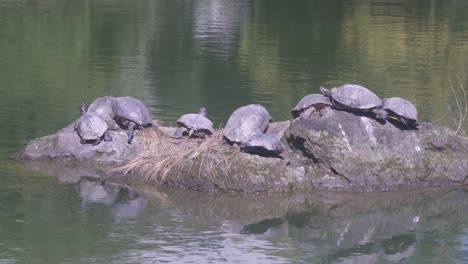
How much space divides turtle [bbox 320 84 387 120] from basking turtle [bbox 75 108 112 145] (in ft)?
8.75

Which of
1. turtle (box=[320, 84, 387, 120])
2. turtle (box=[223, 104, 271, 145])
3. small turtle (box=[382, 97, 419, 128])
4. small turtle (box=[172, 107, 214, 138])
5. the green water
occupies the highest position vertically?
turtle (box=[320, 84, 387, 120])

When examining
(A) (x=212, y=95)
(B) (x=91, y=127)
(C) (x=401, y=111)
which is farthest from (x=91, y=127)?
(A) (x=212, y=95)

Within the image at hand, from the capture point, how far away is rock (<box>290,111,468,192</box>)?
10.5 meters

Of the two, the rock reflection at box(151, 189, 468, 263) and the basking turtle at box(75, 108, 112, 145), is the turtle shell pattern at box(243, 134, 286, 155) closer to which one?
the rock reflection at box(151, 189, 468, 263)

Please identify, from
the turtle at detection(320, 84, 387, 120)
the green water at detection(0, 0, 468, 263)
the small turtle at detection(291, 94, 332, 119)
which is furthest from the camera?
the small turtle at detection(291, 94, 332, 119)

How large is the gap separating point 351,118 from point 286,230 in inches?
74.2

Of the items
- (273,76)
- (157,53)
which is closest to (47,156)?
(273,76)

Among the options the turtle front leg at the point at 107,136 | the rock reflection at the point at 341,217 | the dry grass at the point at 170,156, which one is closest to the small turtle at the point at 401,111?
the rock reflection at the point at 341,217

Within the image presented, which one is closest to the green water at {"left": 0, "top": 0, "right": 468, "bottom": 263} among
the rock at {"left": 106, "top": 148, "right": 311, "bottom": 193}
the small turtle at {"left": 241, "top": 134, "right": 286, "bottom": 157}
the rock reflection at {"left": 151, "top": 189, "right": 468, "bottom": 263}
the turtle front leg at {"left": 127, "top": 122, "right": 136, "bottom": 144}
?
the rock reflection at {"left": 151, "top": 189, "right": 468, "bottom": 263}

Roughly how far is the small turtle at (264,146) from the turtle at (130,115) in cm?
145

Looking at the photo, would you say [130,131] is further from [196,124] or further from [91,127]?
[196,124]

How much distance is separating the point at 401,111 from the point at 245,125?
173cm

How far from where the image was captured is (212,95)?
15.8 m

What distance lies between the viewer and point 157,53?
68.4ft
